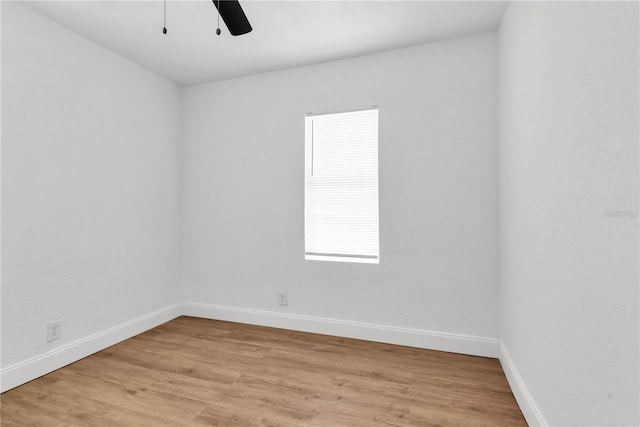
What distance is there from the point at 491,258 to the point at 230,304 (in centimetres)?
266

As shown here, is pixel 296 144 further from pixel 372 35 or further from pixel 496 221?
pixel 496 221

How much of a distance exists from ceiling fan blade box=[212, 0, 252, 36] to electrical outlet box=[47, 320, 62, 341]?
252cm

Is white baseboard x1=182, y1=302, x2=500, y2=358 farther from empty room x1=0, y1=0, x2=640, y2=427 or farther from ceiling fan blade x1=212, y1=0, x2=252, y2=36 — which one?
ceiling fan blade x1=212, y1=0, x2=252, y2=36

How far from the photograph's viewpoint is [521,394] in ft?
6.12

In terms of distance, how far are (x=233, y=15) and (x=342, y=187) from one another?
5.84 feet

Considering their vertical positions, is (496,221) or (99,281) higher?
(496,221)

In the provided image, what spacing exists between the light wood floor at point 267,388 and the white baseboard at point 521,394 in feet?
0.19

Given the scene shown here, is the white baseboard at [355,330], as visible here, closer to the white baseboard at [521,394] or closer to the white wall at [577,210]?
the white baseboard at [521,394]

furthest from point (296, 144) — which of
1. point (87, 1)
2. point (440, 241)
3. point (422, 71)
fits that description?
point (87, 1)

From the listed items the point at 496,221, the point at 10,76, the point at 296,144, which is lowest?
the point at 496,221

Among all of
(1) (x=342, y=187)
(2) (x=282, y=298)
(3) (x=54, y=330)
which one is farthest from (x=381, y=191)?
(3) (x=54, y=330)

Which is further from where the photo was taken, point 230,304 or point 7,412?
point 230,304

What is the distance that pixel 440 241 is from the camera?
2730 millimetres

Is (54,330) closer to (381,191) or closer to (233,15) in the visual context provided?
(233,15)
